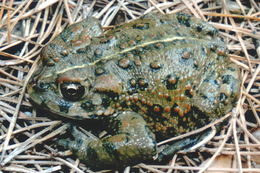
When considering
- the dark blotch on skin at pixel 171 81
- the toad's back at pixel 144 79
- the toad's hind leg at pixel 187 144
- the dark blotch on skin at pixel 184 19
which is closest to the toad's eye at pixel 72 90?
the toad's back at pixel 144 79

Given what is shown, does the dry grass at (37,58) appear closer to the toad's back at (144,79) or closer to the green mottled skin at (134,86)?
the green mottled skin at (134,86)

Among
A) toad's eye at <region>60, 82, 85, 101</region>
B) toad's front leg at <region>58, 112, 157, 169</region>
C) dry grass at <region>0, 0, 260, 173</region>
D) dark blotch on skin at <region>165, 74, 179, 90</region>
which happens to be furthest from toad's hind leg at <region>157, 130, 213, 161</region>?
toad's eye at <region>60, 82, 85, 101</region>

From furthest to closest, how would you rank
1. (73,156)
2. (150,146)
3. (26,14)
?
(26,14) < (73,156) < (150,146)

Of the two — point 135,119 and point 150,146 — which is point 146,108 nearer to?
point 135,119

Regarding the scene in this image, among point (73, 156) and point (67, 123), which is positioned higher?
point (67, 123)

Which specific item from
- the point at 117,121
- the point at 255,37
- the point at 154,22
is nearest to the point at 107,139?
the point at 117,121

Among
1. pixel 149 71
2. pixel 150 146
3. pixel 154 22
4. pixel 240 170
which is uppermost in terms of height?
pixel 154 22

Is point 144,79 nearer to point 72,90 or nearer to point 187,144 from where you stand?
point 72,90

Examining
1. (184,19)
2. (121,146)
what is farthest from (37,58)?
(184,19)
